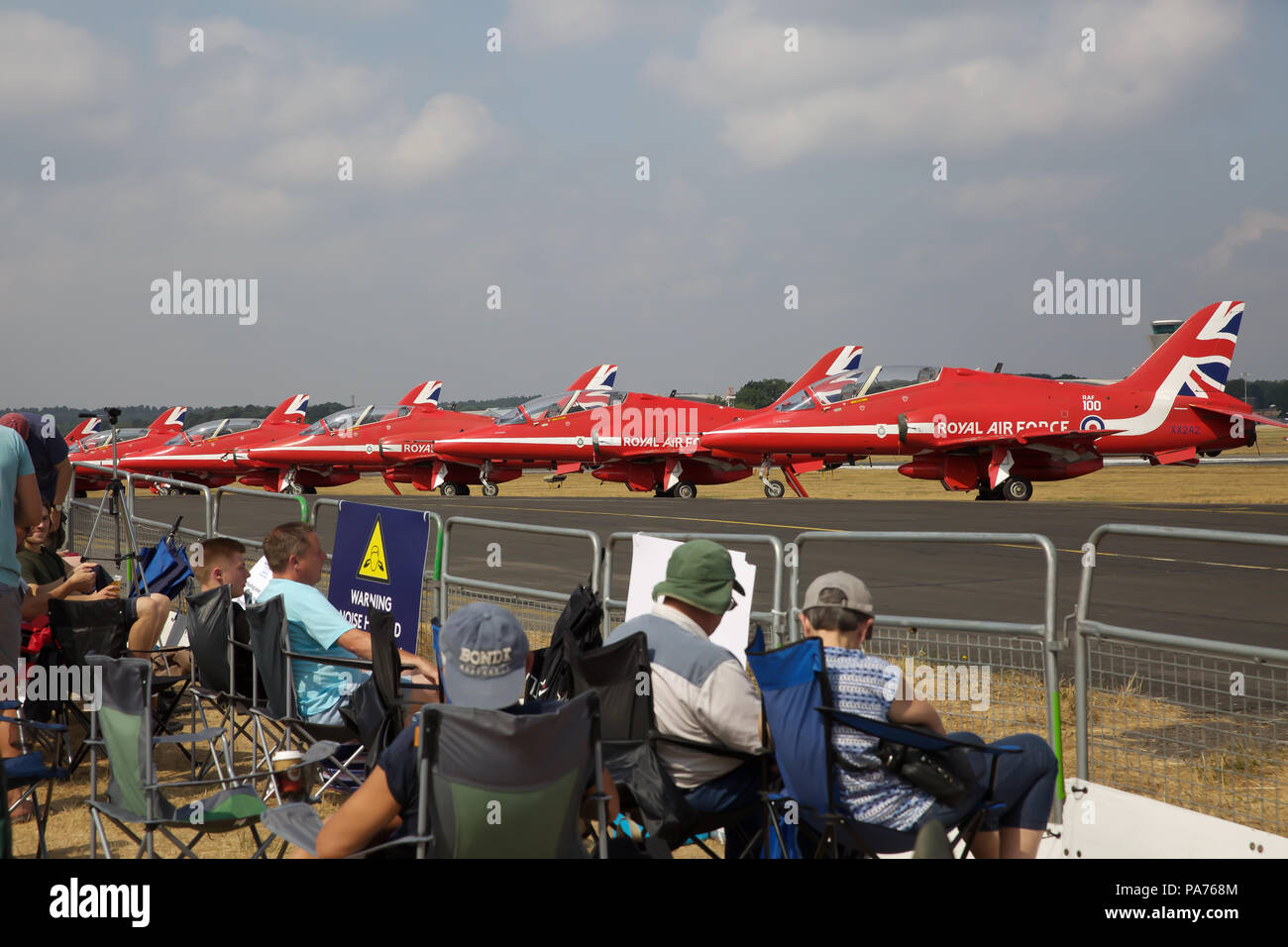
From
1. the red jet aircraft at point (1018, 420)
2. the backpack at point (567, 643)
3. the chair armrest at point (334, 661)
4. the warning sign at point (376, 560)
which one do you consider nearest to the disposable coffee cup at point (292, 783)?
the chair armrest at point (334, 661)

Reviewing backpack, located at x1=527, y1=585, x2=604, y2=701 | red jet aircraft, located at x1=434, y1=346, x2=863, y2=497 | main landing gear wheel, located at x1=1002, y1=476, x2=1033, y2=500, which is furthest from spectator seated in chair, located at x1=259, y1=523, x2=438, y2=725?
red jet aircraft, located at x1=434, y1=346, x2=863, y2=497

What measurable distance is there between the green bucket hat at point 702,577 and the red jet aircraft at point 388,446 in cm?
3036

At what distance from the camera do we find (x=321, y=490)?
42531 millimetres

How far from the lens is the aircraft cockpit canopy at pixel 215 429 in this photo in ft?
128

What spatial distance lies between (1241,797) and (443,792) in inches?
169

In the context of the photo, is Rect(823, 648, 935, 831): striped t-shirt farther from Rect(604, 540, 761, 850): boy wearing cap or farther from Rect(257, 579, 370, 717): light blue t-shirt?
Rect(257, 579, 370, 717): light blue t-shirt

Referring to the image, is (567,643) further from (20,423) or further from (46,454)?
(46,454)

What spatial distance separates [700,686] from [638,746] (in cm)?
36

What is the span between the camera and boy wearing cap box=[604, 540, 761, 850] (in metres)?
3.62

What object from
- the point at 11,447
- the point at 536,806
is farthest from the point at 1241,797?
the point at 11,447

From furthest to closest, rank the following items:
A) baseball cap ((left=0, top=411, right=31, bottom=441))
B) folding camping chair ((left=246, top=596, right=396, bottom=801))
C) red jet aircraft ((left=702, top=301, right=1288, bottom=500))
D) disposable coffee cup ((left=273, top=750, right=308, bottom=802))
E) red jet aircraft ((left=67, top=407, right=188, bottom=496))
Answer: red jet aircraft ((left=67, top=407, right=188, bottom=496)) → red jet aircraft ((left=702, top=301, right=1288, bottom=500)) → baseball cap ((left=0, top=411, right=31, bottom=441)) → folding camping chair ((left=246, top=596, right=396, bottom=801)) → disposable coffee cup ((left=273, top=750, right=308, bottom=802))

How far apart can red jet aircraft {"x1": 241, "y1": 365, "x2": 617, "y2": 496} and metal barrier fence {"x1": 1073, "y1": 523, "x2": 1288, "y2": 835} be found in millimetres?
28756

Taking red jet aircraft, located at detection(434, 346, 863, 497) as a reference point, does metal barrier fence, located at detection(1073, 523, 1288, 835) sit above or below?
below
